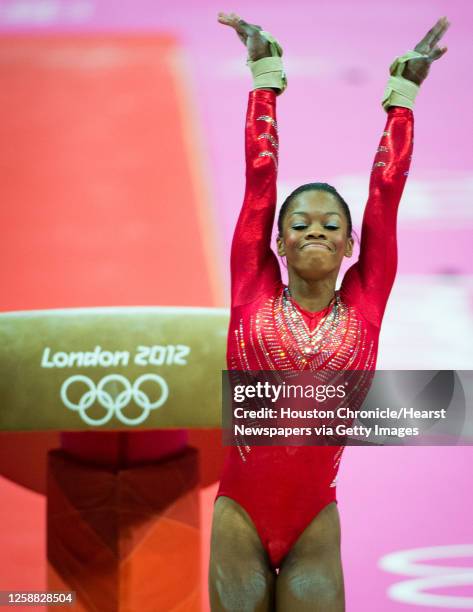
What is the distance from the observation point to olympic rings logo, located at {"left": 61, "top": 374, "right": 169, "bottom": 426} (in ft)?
10.6

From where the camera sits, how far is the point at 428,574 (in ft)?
13.0

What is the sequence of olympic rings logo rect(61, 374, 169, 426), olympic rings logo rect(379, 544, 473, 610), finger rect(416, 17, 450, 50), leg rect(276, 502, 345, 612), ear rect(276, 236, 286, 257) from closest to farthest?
leg rect(276, 502, 345, 612) < ear rect(276, 236, 286, 257) < finger rect(416, 17, 450, 50) < olympic rings logo rect(61, 374, 169, 426) < olympic rings logo rect(379, 544, 473, 610)

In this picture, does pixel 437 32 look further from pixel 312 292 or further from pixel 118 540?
pixel 118 540

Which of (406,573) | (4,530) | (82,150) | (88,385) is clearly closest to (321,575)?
(88,385)

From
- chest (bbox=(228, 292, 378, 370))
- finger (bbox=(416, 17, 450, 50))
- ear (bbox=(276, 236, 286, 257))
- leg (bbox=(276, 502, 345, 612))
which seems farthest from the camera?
finger (bbox=(416, 17, 450, 50))

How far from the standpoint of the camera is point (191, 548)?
367 cm

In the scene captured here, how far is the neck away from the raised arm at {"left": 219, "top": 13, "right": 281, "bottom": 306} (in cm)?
7

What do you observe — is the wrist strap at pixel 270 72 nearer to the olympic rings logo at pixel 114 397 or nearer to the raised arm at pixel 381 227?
the raised arm at pixel 381 227

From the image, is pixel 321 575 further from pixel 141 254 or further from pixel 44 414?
pixel 141 254

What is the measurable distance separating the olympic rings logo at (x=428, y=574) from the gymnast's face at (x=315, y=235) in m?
1.69

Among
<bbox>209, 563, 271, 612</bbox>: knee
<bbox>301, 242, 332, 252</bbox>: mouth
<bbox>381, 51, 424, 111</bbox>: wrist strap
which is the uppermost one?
<bbox>381, 51, 424, 111</bbox>: wrist strap

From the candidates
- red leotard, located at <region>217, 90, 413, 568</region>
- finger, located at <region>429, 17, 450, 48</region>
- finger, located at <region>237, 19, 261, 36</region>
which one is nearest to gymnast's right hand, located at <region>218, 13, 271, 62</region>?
finger, located at <region>237, 19, 261, 36</region>

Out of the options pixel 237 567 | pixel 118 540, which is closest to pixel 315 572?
pixel 237 567

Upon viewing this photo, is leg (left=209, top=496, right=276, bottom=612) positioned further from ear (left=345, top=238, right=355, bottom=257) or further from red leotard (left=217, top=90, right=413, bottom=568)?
ear (left=345, top=238, right=355, bottom=257)
